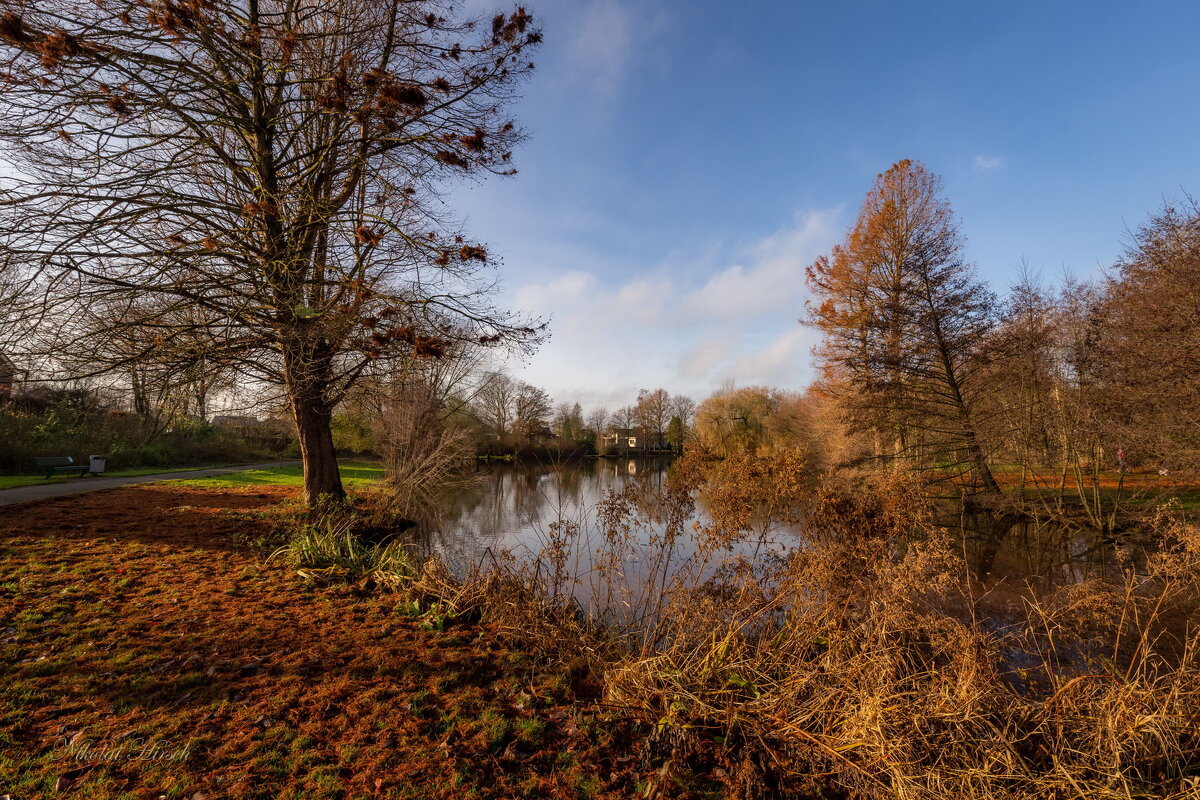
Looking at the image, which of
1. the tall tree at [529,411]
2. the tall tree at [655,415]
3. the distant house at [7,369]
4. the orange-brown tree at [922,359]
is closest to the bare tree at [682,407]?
the tall tree at [655,415]

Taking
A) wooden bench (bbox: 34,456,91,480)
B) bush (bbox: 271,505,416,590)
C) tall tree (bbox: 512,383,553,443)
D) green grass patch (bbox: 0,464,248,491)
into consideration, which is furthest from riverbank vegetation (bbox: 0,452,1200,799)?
tall tree (bbox: 512,383,553,443)

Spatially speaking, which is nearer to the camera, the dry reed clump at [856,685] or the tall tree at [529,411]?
the dry reed clump at [856,685]

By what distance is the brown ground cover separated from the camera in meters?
2.63

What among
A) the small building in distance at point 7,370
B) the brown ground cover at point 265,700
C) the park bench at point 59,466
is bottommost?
the brown ground cover at point 265,700

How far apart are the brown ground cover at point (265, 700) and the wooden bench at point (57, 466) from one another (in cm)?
1259

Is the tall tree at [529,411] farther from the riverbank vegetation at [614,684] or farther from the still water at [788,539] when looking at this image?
the riverbank vegetation at [614,684]

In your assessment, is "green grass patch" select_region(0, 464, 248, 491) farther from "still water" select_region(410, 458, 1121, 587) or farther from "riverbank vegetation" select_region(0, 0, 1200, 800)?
"still water" select_region(410, 458, 1121, 587)

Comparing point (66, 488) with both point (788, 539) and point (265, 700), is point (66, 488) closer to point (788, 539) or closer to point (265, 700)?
point (265, 700)

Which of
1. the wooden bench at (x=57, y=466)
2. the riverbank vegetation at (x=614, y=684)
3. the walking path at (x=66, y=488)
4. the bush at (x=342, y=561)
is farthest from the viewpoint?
the wooden bench at (x=57, y=466)

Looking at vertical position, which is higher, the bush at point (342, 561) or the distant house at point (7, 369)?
the distant house at point (7, 369)

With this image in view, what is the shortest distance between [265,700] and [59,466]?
18346 mm

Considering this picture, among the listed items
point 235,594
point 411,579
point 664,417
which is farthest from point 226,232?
point 664,417

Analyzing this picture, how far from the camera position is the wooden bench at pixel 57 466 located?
14141 millimetres

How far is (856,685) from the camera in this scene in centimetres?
349
